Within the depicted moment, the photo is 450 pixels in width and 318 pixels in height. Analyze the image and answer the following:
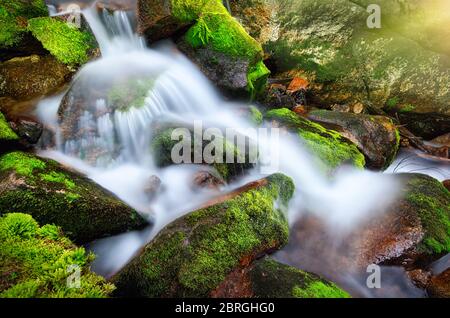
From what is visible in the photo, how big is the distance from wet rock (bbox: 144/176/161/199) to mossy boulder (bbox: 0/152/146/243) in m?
0.66

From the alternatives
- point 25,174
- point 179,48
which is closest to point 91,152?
point 25,174

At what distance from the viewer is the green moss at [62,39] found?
6297mm

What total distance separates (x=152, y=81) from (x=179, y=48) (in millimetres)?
1886

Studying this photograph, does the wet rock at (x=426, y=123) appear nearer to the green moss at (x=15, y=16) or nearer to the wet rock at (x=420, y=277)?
the wet rock at (x=420, y=277)

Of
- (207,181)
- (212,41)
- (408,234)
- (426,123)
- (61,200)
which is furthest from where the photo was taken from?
(426,123)

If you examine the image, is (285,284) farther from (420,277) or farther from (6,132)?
(6,132)

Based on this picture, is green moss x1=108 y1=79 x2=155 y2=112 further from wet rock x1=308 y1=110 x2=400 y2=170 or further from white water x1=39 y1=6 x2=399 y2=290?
wet rock x1=308 y1=110 x2=400 y2=170

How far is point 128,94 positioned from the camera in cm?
607

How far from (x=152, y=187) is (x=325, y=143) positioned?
3.57m

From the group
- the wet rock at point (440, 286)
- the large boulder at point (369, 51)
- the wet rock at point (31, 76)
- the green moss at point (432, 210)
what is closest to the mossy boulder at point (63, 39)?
the wet rock at point (31, 76)

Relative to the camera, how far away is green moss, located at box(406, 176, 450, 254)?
159 inches

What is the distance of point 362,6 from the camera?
868cm

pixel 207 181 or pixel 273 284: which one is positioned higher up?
pixel 273 284

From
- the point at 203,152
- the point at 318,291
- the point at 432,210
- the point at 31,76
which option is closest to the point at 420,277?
the point at 432,210
